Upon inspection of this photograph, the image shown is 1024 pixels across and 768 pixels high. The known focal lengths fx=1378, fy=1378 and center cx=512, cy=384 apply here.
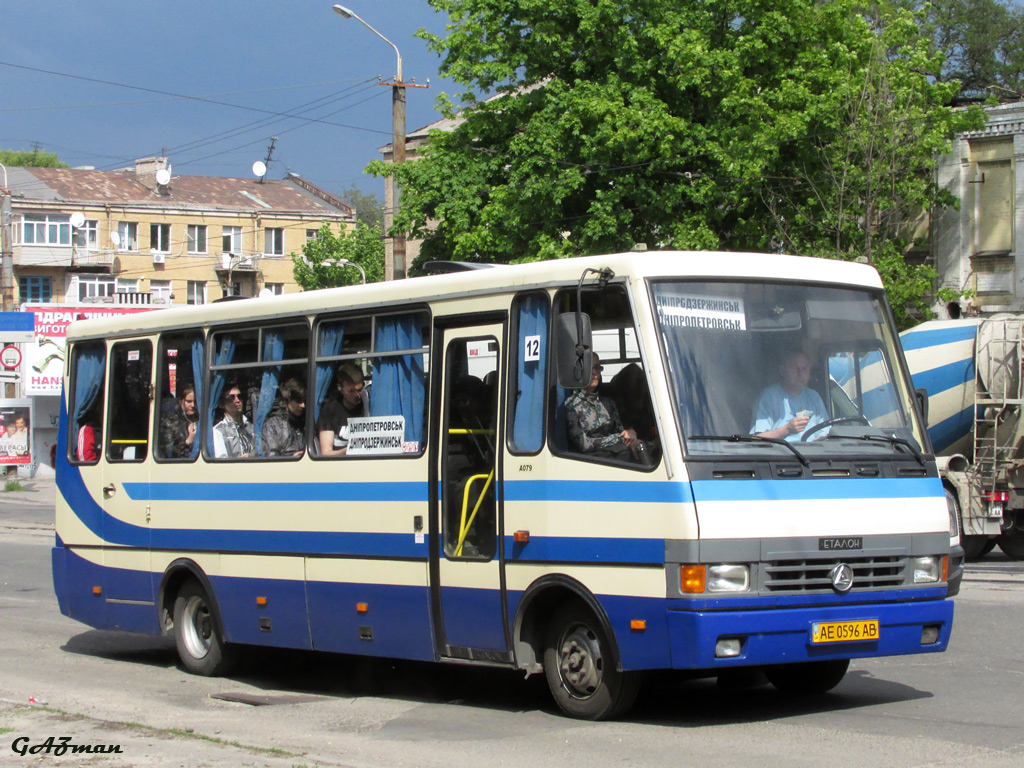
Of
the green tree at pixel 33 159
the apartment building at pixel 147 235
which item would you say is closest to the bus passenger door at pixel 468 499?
the apartment building at pixel 147 235

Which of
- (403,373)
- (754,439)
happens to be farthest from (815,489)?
(403,373)

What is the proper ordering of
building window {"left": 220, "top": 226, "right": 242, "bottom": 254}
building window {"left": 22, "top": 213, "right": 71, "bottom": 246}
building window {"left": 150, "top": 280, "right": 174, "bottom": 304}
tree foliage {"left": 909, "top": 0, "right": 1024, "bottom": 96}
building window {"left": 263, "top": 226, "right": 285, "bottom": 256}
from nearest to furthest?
1. tree foliage {"left": 909, "top": 0, "right": 1024, "bottom": 96}
2. building window {"left": 22, "top": 213, "right": 71, "bottom": 246}
3. building window {"left": 150, "top": 280, "right": 174, "bottom": 304}
4. building window {"left": 220, "top": 226, "right": 242, "bottom": 254}
5. building window {"left": 263, "top": 226, "right": 285, "bottom": 256}

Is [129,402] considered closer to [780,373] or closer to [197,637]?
[197,637]

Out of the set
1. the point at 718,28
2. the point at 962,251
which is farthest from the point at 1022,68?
the point at 718,28

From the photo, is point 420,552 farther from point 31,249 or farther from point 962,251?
point 31,249

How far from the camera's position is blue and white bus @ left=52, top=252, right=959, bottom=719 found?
7.55 m

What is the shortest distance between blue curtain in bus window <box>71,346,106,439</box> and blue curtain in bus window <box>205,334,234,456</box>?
1824 mm

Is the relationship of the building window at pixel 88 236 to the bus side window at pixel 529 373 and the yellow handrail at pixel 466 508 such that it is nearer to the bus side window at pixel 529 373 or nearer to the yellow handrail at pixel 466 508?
the yellow handrail at pixel 466 508

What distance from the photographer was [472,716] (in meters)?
8.68

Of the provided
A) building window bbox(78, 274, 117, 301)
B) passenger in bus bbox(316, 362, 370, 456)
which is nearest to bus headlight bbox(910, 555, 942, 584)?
passenger in bus bbox(316, 362, 370, 456)

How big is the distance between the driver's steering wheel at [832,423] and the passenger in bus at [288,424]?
3930 millimetres

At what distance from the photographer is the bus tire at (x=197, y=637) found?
11.1 metres

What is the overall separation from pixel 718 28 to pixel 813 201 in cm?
474

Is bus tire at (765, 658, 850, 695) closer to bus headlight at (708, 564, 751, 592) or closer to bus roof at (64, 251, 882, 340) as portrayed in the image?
bus headlight at (708, 564, 751, 592)
